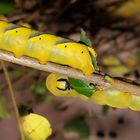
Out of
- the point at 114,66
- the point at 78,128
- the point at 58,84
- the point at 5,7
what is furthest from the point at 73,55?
the point at 78,128

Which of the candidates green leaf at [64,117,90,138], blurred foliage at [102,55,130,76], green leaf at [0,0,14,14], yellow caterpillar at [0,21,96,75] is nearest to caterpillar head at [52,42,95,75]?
yellow caterpillar at [0,21,96,75]

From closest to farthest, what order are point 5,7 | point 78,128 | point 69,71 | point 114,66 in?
point 69,71, point 5,7, point 114,66, point 78,128

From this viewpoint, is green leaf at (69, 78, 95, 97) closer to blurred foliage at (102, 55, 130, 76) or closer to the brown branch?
the brown branch

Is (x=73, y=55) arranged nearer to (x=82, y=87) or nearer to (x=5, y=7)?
(x=82, y=87)

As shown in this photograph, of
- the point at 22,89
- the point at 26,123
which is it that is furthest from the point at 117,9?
the point at 26,123

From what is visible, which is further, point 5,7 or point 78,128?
point 78,128


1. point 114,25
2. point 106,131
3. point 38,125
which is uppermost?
point 114,25

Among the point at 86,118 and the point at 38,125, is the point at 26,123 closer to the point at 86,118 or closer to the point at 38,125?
the point at 38,125
